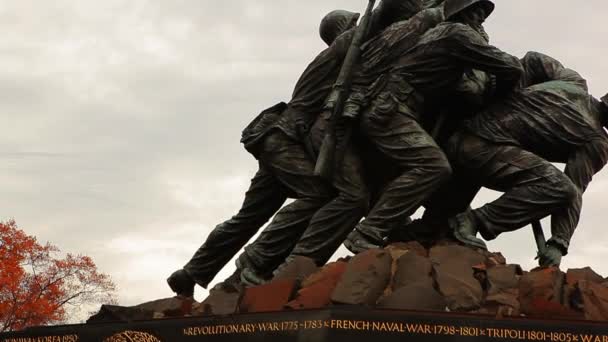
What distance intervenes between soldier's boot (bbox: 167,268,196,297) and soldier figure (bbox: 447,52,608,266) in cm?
272

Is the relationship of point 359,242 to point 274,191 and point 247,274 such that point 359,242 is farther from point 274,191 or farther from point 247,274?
point 274,191

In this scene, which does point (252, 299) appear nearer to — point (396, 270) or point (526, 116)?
point (396, 270)

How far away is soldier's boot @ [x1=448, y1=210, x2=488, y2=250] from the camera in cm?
1110

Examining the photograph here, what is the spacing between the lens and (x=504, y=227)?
11.2 meters

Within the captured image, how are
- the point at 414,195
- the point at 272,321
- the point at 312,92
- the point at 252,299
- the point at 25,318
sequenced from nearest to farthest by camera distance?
1. the point at 272,321
2. the point at 252,299
3. the point at 414,195
4. the point at 312,92
5. the point at 25,318

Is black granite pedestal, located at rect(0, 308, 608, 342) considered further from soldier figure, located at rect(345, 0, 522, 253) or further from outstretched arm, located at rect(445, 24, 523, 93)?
outstretched arm, located at rect(445, 24, 523, 93)

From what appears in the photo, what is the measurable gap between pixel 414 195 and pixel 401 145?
0.46 meters

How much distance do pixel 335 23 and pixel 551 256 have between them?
3.21m

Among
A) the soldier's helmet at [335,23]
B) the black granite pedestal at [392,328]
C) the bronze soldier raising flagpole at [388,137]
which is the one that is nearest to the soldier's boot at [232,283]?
the bronze soldier raising flagpole at [388,137]

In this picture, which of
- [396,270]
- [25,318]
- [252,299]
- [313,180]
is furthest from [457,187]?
[25,318]

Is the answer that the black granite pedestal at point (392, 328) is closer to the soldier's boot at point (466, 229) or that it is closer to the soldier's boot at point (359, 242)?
the soldier's boot at point (359, 242)

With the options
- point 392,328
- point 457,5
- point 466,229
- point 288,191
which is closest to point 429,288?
point 392,328

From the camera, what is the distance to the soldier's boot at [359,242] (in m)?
10.7

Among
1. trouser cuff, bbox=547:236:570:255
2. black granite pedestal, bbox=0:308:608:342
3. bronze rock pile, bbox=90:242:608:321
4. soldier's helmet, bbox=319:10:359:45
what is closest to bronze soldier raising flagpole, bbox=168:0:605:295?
trouser cuff, bbox=547:236:570:255
